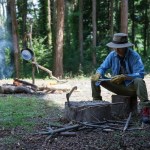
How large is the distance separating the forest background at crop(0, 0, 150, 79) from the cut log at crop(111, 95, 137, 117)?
1360 cm

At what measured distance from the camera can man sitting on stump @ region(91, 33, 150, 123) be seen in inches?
224

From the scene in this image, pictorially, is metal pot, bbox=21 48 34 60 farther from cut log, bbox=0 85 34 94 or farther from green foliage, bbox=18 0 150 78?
green foliage, bbox=18 0 150 78

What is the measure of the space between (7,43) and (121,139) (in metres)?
25.1

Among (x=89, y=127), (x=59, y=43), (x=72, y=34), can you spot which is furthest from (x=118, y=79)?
(x=72, y=34)

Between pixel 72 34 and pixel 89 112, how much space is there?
27.3 metres

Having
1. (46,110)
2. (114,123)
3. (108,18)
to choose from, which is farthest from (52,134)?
(108,18)

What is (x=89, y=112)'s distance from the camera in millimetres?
5363

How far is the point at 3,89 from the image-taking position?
32.6 feet

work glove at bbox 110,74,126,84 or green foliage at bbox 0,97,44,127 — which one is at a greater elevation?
work glove at bbox 110,74,126,84

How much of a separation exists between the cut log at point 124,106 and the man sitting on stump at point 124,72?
9 cm

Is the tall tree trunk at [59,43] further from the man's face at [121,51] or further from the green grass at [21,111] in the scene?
the man's face at [121,51]

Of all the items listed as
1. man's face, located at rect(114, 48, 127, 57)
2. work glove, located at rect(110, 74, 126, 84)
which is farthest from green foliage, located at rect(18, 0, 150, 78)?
work glove, located at rect(110, 74, 126, 84)

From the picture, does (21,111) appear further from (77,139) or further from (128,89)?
(77,139)

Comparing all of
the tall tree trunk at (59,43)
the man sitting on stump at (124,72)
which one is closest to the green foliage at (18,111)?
the man sitting on stump at (124,72)
